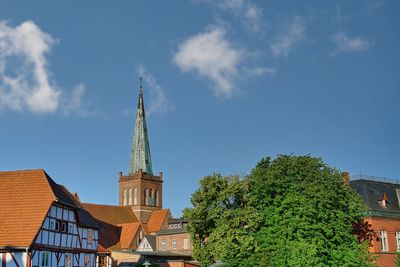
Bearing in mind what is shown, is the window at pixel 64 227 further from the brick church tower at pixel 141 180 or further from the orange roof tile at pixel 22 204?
the brick church tower at pixel 141 180

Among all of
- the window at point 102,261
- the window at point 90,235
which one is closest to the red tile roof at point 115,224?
the window at point 102,261

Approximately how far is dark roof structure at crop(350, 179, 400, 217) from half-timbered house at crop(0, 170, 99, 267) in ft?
89.4

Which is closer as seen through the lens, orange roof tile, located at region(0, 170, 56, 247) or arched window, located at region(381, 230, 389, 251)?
orange roof tile, located at region(0, 170, 56, 247)

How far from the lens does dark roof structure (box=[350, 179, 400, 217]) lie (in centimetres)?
5506

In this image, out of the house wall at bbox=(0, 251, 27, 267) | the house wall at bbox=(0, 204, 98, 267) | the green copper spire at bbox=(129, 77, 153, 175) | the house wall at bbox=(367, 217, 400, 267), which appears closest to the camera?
the house wall at bbox=(0, 251, 27, 267)

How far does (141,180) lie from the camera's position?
10369 cm

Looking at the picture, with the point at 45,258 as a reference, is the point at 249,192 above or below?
above

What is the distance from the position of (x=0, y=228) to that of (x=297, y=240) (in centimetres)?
2089

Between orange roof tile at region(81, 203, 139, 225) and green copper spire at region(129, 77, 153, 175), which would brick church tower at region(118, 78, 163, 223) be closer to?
green copper spire at region(129, 77, 153, 175)

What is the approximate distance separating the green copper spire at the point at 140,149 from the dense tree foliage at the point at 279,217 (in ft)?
196

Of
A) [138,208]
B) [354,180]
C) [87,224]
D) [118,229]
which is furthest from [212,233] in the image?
[138,208]

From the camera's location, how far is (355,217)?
47.0 metres

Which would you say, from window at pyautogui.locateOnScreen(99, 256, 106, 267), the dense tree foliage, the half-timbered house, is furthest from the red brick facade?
the dense tree foliage

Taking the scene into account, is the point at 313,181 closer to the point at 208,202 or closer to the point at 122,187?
the point at 208,202
